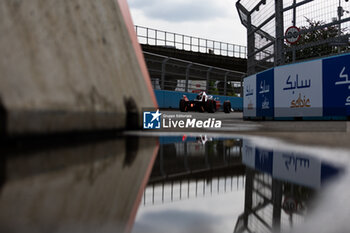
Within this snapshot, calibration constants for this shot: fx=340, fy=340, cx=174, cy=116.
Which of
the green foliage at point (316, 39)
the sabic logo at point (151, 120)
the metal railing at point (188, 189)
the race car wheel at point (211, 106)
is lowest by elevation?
the metal railing at point (188, 189)

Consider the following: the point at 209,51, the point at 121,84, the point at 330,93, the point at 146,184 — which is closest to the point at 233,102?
the point at 209,51

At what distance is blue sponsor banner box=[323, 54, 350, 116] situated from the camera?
25.2 feet

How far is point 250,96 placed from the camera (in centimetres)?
1196

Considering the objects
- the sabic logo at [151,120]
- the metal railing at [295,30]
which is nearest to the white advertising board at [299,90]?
the metal railing at [295,30]

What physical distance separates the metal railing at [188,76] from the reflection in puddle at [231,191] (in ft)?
62.1

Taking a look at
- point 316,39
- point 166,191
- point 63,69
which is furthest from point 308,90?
point 166,191

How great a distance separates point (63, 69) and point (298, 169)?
7.39ft

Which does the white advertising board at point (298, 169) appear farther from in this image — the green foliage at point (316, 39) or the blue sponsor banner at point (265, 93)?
the blue sponsor banner at point (265, 93)

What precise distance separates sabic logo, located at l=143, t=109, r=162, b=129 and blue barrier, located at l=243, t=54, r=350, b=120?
433 centimetres

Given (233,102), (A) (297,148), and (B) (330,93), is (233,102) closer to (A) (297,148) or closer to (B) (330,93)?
(B) (330,93)

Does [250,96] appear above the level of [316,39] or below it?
below

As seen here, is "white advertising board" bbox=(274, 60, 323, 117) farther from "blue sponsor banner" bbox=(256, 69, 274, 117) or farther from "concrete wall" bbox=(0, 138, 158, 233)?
"concrete wall" bbox=(0, 138, 158, 233)

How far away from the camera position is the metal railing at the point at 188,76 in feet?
75.3

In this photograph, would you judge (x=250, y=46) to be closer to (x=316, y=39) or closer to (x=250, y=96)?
(x=250, y=96)
